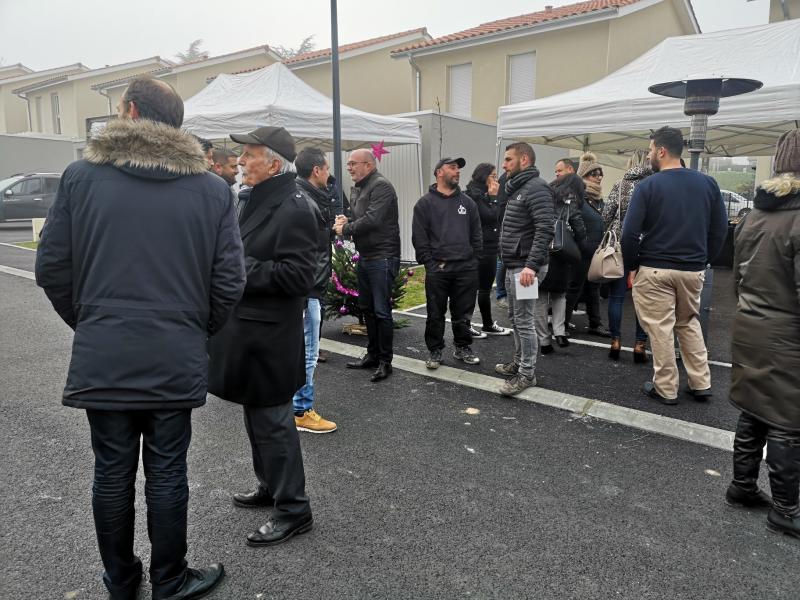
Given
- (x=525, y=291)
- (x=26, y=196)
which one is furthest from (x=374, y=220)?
(x=26, y=196)

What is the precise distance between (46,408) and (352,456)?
240cm

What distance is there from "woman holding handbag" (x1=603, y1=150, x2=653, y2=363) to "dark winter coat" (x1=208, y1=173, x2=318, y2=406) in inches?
151

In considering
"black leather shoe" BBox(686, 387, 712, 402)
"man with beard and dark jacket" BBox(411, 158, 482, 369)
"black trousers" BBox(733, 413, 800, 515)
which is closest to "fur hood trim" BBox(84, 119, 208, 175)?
"black trousers" BBox(733, 413, 800, 515)

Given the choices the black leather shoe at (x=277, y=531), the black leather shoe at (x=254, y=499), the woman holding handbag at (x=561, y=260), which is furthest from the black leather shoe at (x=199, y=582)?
the woman holding handbag at (x=561, y=260)

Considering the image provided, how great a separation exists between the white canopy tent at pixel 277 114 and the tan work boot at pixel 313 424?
538 centimetres

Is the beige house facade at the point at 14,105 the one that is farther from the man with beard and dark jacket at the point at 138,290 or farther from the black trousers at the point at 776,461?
the black trousers at the point at 776,461

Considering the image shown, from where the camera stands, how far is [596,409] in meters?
4.26

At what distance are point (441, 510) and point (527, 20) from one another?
679 inches

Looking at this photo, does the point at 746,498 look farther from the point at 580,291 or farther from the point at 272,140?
the point at 580,291

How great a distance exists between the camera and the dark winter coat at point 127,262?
193cm

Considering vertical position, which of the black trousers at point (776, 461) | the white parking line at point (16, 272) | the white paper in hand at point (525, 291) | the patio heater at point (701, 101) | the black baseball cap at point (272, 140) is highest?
the patio heater at point (701, 101)

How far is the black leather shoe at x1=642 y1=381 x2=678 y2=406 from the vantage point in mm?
4328

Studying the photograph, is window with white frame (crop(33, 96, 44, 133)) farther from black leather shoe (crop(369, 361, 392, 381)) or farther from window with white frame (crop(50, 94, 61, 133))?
black leather shoe (crop(369, 361, 392, 381))

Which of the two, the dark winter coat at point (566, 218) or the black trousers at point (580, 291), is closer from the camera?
the dark winter coat at point (566, 218)
